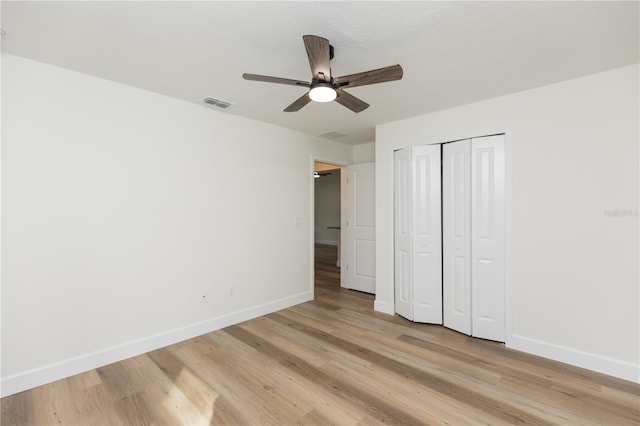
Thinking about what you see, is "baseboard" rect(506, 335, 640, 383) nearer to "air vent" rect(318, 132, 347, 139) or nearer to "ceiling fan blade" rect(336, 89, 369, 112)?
"ceiling fan blade" rect(336, 89, 369, 112)

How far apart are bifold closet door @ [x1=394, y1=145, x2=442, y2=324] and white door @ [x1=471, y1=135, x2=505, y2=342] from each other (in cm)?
41

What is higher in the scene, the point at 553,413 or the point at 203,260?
the point at 203,260

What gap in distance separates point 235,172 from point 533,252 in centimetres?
336

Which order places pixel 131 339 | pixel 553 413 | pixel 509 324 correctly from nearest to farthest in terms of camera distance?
pixel 553 413 < pixel 131 339 < pixel 509 324

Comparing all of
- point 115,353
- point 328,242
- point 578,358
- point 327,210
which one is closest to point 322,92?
point 115,353

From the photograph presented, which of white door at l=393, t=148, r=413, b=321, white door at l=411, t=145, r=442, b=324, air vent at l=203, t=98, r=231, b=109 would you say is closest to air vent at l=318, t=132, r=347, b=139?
white door at l=393, t=148, r=413, b=321

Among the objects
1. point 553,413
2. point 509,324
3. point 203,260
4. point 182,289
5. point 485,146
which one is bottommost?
point 553,413

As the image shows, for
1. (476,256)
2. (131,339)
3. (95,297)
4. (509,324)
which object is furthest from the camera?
(476,256)

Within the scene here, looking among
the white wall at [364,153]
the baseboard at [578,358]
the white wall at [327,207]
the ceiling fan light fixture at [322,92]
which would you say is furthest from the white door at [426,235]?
the white wall at [327,207]

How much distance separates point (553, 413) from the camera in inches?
80.2

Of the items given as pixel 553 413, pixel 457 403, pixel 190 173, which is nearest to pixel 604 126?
pixel 553 413

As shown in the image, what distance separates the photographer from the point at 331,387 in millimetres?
2336

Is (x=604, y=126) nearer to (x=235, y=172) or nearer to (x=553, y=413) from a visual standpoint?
(x=553, y=413)

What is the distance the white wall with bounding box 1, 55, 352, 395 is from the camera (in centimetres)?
232
